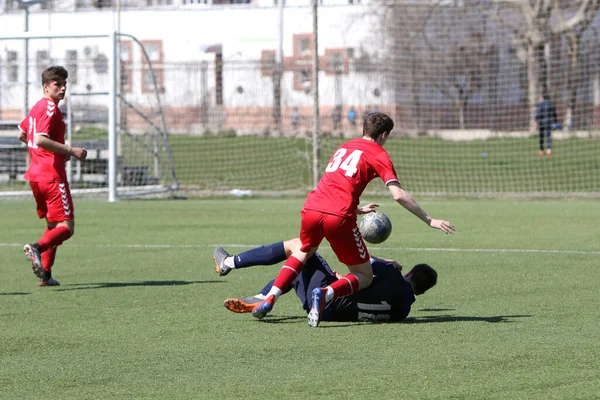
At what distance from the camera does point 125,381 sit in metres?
5.41

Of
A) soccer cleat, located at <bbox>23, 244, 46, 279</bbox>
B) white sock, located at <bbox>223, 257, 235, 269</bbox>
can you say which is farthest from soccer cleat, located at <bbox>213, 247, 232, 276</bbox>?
soccer cleat, located at <bbox>23, 244, 46, 279</bbox>

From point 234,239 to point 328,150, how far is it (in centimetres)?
1045

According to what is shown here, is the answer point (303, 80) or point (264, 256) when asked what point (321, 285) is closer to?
point (264, 256)

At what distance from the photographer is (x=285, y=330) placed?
698 cm

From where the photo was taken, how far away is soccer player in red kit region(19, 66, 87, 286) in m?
9.27

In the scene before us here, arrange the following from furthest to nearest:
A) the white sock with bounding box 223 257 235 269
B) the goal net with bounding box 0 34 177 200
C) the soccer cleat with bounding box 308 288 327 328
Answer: the goal net with bounding box 0 34 177 200 < the white sock with bounding box 223 257 235 269 < the soccer cleat with bounding box 308 288 327 328

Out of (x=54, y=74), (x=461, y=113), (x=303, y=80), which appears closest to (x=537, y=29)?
(x=461, y=113)

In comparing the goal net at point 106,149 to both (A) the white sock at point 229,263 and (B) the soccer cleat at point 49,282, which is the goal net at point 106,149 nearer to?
(B) the soccer cleat at point 49,282

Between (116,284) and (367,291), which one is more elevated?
(367,291)

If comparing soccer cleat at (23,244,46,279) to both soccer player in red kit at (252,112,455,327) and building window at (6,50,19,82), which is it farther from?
building window at (6,50,19,82)

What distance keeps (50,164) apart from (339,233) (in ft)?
11.6

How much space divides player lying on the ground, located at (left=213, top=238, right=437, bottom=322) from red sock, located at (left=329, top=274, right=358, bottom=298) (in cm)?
13

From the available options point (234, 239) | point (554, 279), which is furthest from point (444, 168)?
point (554, 279)

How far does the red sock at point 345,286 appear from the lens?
7.08 m
